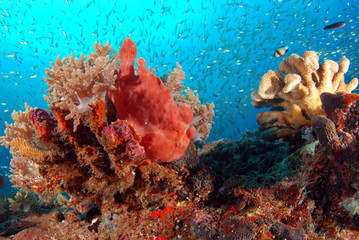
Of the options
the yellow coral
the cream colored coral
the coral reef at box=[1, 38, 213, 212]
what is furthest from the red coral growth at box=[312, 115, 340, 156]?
the cream colored coral

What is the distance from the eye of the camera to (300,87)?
12.5 ft

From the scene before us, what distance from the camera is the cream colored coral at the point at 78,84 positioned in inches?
79.5

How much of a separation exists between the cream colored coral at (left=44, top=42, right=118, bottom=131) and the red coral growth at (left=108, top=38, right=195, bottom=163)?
8.4 inches

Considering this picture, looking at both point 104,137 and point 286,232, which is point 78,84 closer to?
point 104,137

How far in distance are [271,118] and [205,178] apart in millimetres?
2804

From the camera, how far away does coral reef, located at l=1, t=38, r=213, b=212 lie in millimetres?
2010

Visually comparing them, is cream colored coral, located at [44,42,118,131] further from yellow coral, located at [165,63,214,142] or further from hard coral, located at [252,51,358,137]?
hard coral, located at [252,51,358,137]

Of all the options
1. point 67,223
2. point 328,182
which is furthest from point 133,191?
point 328,182

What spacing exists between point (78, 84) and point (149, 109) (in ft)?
2.70

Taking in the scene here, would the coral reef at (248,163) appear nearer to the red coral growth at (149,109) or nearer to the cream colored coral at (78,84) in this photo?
the red coral growth at (149,109)

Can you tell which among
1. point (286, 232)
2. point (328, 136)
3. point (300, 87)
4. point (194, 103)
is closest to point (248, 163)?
point (286, 232)

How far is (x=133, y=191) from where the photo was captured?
246 centimetres

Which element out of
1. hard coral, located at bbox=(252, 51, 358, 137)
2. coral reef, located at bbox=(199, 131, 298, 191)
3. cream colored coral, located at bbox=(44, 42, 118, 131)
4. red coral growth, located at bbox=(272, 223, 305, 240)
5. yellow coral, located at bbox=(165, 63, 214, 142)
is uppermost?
cream colored coral, located at bbox=(44, 42, 118, 131)

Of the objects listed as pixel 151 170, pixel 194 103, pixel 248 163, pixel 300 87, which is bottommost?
pixel 248 163
